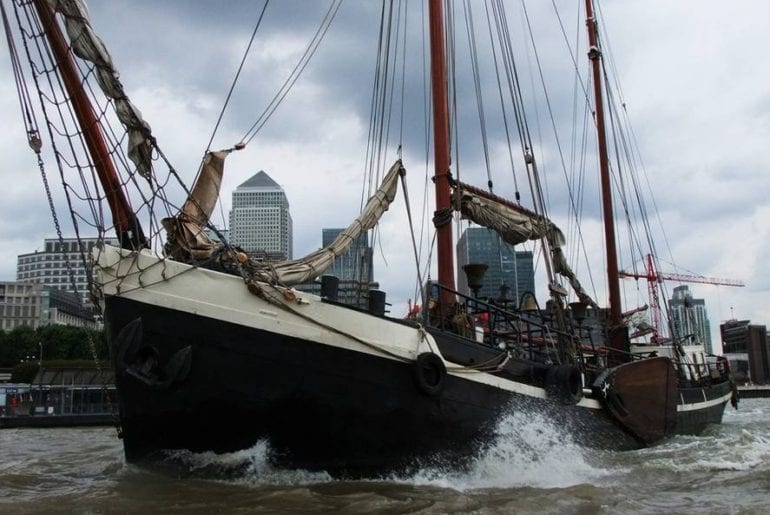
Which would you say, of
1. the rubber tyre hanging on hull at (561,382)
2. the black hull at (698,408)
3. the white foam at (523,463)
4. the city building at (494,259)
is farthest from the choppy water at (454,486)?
the city building at (494,259)

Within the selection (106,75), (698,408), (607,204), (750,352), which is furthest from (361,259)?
(750,352)

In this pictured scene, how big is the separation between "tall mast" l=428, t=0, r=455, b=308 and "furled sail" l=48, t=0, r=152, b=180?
5527mm

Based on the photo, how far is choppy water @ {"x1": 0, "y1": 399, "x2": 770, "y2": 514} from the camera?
6805 millimetres

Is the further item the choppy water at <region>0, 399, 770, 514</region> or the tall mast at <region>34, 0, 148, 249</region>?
the tall mast at <region>34, 0, 148, 249</region>

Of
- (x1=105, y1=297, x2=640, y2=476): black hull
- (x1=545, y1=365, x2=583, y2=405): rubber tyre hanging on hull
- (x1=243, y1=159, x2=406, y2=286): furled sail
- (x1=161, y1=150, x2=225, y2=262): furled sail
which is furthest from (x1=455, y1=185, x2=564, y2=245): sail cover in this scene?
(x1=105, y1=297, x2=640, y2=476): black hull

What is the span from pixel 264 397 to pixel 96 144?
371 cm

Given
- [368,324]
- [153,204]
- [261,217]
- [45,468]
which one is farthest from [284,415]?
[261,217]

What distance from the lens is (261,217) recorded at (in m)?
14.0

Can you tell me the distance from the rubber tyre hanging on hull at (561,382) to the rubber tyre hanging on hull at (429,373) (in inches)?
102

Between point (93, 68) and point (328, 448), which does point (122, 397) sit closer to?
point (328, 448)

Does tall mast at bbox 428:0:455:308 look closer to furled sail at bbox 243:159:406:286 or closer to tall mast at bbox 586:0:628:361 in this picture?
furled sail at bbox 243:159:406:286

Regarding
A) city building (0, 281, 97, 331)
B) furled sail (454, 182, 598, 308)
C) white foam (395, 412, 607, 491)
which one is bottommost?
Answer: white foam (395, 412, 607, 491)

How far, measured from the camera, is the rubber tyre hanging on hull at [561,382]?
33.8 feet

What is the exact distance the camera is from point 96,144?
315 inches
